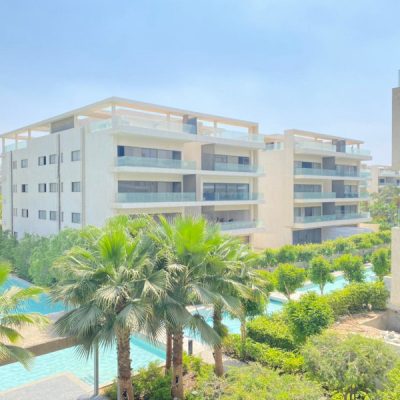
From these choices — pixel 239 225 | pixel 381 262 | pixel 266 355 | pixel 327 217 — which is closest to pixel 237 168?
pixel 239 225

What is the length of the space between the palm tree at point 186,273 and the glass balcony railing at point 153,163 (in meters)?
16.4

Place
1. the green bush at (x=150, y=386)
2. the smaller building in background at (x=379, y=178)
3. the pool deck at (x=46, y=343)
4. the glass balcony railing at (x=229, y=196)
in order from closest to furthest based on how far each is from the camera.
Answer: the pool deck at (x=46, y=343) → the green bush at (x=150, y=386) → the glass balcony railing at (x=229, y=196) → the smaller building in background at (x=379, y=178)

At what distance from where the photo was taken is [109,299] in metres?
7.61

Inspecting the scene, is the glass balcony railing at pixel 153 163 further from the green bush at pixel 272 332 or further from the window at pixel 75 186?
the green bush at pixel 272 332

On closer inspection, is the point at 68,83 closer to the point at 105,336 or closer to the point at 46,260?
the point at 46,260

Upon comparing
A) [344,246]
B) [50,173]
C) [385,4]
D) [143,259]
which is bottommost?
[344,246]

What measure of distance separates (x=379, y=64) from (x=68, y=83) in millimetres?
14617

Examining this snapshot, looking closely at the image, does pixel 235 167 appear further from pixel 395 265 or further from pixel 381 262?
pixel 395 265

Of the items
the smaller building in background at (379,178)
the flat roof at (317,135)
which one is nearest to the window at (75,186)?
the flat roof at (317,135)

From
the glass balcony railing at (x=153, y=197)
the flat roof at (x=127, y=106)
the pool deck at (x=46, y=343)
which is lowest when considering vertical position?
the pool deck at (x=46, y=343)

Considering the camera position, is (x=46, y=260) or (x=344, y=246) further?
(x=344, y=246)

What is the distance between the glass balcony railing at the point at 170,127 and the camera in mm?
25281

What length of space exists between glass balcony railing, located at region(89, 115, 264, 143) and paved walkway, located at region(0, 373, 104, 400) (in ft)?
53.2

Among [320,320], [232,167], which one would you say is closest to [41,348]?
[320,320]
